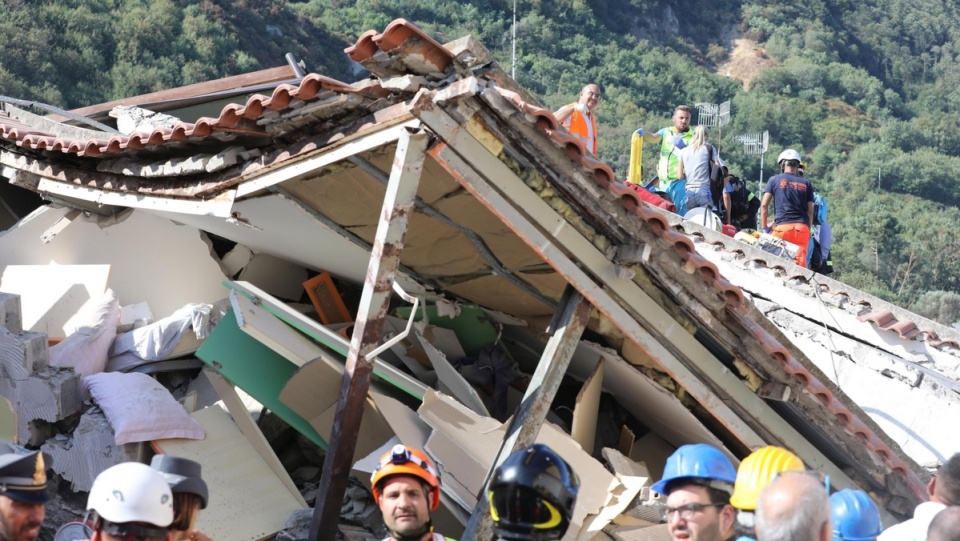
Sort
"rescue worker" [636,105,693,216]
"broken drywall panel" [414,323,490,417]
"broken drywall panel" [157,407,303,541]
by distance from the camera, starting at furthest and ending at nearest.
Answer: "rescue worker" [636,105,693,216] < "broken drywall panel" [414,323,490,417] < "broken drywall panel" [157,407,303,541]

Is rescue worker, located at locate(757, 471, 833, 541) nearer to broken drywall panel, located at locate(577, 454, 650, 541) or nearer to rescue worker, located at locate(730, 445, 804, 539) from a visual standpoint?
rescue worker, located at locate(730, 445, 804, 539)

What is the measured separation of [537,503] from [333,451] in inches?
103

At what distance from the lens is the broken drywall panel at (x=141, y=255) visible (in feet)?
28.1

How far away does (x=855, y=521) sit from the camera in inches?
161

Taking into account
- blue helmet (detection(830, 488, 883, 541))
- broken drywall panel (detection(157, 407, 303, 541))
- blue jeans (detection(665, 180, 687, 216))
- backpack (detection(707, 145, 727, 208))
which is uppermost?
blue helmet (detection(830, 488, 883, 541))

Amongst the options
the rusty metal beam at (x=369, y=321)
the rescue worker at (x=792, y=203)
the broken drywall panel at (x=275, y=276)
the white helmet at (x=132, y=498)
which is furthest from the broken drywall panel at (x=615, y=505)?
the rescue worker at (x=792, y=203)

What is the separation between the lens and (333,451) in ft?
18.7

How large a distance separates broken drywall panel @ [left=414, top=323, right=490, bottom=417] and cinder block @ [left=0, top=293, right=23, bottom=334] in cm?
276

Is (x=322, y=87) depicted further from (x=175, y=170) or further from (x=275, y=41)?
(x=275, y=41)

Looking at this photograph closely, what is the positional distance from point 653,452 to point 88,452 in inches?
142

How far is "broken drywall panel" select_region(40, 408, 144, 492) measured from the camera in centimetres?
654

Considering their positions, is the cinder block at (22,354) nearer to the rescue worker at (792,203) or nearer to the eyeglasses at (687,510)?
the eyeglasses at (687,510)

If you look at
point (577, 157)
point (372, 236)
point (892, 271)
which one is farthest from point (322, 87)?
point (892, 271)

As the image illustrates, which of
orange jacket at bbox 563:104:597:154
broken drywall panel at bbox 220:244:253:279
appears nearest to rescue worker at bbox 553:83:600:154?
orange jacket at bbox 563:104:597:154
